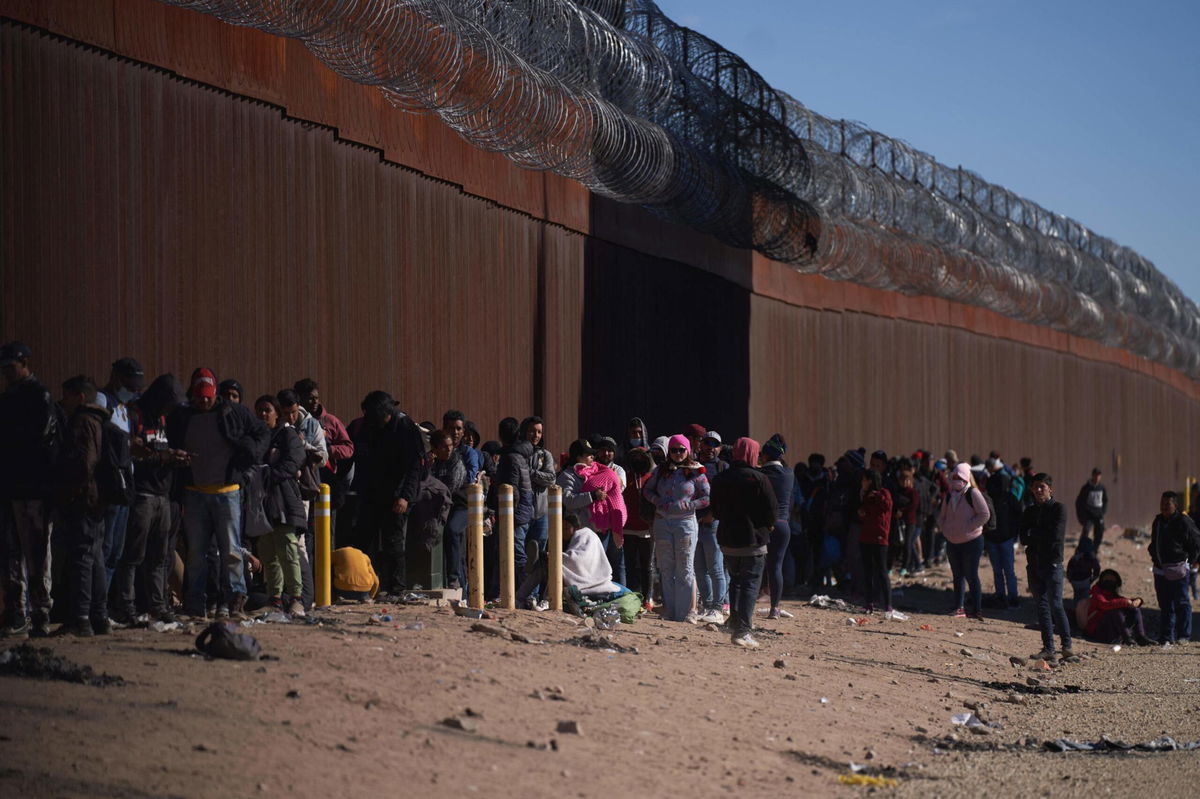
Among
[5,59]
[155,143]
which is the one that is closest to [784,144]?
[155,143]

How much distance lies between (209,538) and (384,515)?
Result: 1888 millimetres

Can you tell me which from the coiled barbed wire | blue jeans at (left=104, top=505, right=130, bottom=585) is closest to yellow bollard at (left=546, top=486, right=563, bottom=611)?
blue jeans at (left=104, top=505, right=130, bottom=585)

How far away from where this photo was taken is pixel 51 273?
11.3m

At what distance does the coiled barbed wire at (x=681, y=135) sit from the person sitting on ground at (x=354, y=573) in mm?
4118

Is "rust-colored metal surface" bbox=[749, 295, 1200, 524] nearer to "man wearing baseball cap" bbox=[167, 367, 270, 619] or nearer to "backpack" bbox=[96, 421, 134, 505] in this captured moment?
"man wearing baseball cap" bbox=[167, 367, 270, 619]

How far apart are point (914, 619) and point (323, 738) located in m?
10.8

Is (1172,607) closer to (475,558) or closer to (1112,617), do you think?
(1112,617)

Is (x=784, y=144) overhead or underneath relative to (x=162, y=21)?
overhead

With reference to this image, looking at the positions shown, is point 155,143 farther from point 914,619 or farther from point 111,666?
point 914,619

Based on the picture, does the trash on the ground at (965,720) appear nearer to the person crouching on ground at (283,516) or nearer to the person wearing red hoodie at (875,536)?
the person crouching on ground at (283,516)

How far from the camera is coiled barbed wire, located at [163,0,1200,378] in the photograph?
14.7 metres

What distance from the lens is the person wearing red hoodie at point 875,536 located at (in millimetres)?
16594

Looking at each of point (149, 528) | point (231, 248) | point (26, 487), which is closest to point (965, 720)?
point (149, 528)

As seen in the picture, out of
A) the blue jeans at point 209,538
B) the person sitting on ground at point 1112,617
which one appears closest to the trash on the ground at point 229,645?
the blue jeans at point 209,538
